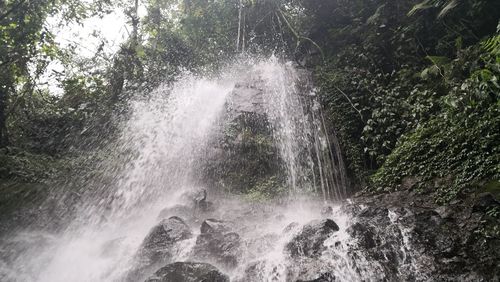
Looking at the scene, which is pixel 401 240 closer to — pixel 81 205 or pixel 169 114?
pixel 81 205

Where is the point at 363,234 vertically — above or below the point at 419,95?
below

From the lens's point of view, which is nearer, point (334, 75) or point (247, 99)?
point (334, 75)

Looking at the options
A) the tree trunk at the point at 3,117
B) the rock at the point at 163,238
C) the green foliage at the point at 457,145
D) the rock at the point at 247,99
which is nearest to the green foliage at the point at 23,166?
the tree trunk at the point at 3,117

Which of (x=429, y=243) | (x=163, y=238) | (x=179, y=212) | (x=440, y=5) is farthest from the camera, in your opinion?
(x=179, y=212)

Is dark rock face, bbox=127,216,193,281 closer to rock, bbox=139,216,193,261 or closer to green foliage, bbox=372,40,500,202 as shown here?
rock, bbox=139,216,193,261

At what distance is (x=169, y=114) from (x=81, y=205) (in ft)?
15.4

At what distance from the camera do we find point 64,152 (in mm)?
12422

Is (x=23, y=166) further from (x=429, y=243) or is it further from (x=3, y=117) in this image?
(x=429, y=243)

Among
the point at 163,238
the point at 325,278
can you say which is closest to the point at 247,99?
the point at 163,238

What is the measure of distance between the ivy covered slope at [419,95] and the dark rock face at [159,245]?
4.15 meters

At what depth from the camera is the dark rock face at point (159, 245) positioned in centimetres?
577

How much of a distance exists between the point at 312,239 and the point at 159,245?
3011mm

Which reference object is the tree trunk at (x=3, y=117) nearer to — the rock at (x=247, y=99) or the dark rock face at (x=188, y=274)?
the rock at (x=247, y=99)

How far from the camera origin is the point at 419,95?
23.7ft
